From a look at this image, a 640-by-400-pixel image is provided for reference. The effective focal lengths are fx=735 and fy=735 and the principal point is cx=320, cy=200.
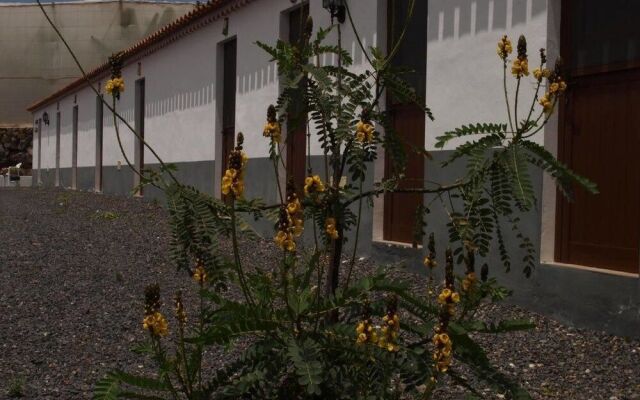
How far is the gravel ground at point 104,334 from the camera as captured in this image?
4.37 m

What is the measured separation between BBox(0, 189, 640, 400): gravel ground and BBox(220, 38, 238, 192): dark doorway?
369 centimetres

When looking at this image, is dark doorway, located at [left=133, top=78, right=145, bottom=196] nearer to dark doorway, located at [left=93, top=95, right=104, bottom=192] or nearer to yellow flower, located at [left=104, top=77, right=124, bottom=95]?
dark doorway, located at [left=93, top=95, right=104, bottom=192]

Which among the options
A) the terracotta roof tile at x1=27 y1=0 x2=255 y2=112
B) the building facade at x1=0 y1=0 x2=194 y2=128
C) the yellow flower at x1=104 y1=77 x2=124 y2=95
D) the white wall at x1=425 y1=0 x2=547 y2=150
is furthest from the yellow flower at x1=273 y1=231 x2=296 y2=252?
the building facade at x1=0 y1=0 x2=194 y2=128

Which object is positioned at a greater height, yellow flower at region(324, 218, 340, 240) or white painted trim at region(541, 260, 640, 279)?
yellow flower at region(324, 218, 340, 240)

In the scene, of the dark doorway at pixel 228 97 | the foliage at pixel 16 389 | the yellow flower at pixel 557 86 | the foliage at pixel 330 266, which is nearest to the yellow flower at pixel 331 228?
the foliage at pixel 330 266

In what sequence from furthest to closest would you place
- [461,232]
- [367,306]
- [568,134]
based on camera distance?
[568,134] → [461,232] → [367,306]

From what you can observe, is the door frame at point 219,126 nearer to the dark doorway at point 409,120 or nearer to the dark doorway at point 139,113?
the dark doorway at point 409,120

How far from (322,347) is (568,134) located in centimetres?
408

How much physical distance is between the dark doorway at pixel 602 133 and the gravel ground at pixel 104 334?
2.35ft

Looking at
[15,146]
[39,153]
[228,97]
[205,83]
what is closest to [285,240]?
[228,97]

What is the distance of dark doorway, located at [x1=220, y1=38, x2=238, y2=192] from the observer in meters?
12.8

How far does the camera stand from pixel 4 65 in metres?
37.2

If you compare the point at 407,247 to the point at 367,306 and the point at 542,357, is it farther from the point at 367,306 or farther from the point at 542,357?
the point at 367,306

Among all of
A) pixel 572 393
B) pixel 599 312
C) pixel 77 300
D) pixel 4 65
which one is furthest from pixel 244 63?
pixel 4 65
